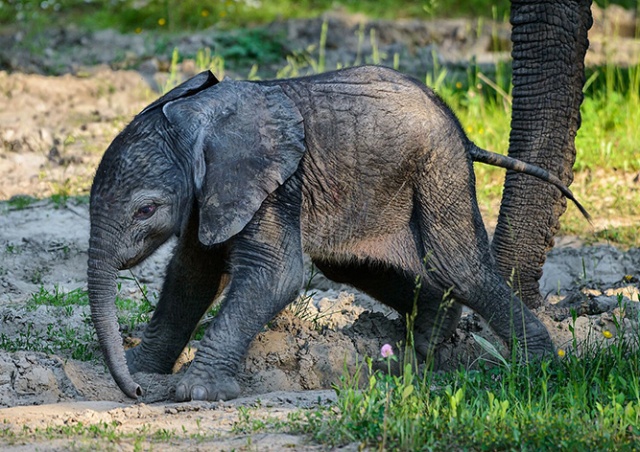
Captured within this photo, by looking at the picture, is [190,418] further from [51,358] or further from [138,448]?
[51,358]

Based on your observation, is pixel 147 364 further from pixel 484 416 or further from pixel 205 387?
pixel 484 416

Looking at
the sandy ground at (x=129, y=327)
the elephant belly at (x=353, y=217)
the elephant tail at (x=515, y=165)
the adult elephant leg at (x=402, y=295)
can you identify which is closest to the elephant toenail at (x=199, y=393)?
the sandy ground at (x=129, y=327)

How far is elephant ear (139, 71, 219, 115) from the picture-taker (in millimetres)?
5363

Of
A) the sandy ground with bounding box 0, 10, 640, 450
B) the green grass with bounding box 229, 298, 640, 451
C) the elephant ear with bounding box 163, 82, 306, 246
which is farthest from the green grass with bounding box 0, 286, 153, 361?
the green grass with bounding box 229, 298, 640, 451

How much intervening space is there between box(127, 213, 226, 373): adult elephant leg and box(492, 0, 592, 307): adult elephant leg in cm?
163

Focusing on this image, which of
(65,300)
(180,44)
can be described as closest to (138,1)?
(180,44)

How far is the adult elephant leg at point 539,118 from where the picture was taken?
6254 millimetres

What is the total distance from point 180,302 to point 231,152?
0.98 metres

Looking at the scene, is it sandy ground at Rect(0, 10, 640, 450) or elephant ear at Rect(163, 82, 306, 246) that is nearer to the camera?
sandy ground at Rect(0, 10, 640, 450)

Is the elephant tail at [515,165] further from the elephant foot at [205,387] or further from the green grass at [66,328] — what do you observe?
the green grass at [66,328]

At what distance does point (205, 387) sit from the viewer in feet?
17.0

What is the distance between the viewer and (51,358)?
5609 millimetres

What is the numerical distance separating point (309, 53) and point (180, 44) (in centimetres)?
138

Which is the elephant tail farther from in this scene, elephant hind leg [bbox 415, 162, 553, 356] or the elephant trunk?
the elephant trunk
